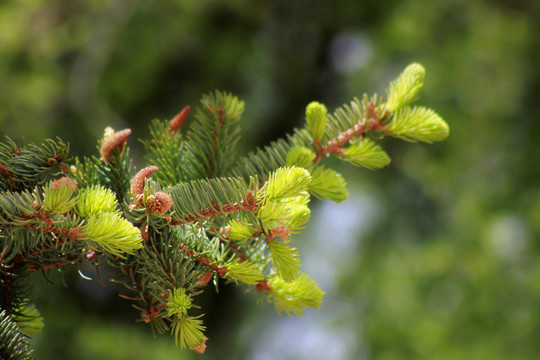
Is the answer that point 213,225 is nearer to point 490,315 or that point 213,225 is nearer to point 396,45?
point 490,315

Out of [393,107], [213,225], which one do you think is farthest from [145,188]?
[393,107]

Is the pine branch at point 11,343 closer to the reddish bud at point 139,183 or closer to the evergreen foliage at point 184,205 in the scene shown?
the evergreen foliage at point 184,205

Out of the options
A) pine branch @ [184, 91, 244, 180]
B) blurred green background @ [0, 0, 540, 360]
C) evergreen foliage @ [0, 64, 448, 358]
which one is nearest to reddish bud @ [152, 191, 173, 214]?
evergreen foliage @ [0, 64, 448, 358]

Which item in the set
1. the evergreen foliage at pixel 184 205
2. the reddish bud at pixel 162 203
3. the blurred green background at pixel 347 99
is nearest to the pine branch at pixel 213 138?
the evergreen foliage at pixel 184 205

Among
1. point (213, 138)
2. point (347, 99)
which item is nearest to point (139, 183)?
point (213, 138)

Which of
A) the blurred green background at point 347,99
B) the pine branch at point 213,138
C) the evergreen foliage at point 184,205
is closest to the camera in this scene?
the evergreen foliage at point 184,205

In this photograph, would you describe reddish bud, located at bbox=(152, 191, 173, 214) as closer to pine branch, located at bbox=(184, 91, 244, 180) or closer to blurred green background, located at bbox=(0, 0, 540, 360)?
pine branch, located at bbox=(184, 91, 244, 180)
